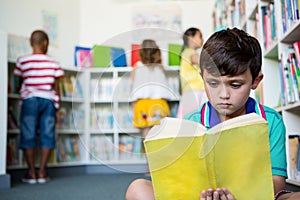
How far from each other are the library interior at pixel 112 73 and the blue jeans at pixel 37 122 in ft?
0.22

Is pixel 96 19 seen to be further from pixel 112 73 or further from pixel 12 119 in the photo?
pixel 112 73

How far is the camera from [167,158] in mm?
747

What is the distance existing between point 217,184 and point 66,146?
8.72 ft

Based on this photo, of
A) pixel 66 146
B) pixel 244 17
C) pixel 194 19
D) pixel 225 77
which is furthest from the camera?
pixel 194 19

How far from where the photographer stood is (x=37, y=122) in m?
2.67

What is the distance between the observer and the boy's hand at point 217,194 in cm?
73

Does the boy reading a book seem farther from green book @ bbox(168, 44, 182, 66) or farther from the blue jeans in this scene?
the blue jeans

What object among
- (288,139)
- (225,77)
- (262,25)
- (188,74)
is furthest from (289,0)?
(225,77)

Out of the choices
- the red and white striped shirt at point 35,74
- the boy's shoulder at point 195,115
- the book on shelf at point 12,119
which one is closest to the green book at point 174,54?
the boy's shoulder at point 195,115

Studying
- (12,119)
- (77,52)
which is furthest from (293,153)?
(77,52)

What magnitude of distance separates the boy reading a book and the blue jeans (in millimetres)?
1807

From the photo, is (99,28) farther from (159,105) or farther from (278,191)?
(278,191)

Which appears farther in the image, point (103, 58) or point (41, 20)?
point (41, 20)

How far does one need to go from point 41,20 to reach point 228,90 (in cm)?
279
